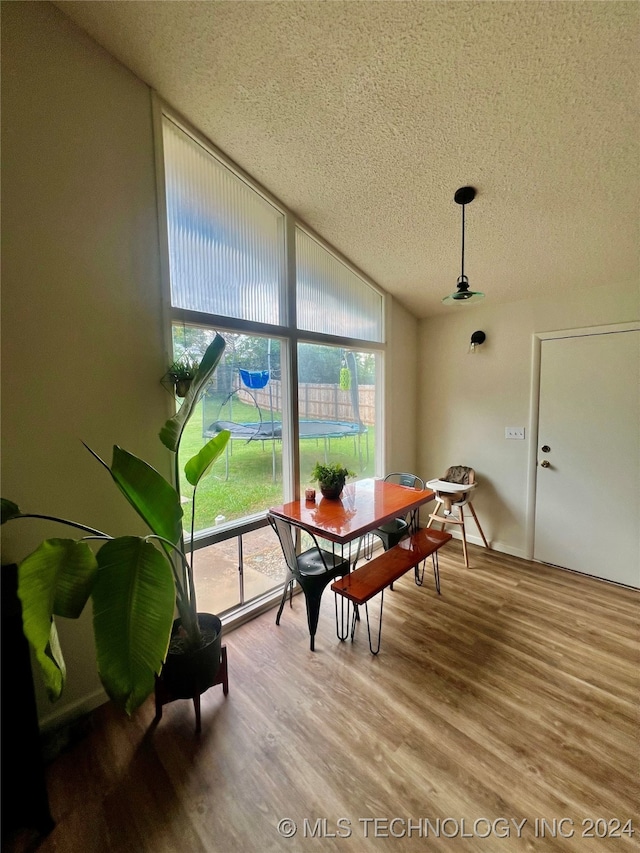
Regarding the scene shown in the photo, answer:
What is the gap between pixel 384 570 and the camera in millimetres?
2055

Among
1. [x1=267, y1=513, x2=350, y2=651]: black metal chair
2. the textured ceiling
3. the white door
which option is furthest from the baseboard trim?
the white door

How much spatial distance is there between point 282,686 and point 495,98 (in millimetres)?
3049

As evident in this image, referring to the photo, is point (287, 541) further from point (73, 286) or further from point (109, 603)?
point (73, 286)

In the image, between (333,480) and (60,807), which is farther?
(333,480)

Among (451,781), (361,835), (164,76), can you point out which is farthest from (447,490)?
(164,76)

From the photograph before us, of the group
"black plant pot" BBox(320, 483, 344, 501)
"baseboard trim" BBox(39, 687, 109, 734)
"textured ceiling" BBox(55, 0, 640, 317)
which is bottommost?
"baseboard trim" BBox(39, 687, 109, 734)

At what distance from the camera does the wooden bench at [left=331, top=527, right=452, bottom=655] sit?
5.99ft

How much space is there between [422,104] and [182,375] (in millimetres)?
1750

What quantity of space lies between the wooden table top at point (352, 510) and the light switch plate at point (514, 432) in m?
1.24

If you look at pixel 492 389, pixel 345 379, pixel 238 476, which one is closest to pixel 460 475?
pixel 492 389

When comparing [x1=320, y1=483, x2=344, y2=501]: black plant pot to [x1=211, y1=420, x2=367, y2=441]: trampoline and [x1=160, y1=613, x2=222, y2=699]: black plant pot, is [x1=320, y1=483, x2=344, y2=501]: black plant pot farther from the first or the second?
[x1=160, y1=613, x2=222, y2=699]: black plant pot

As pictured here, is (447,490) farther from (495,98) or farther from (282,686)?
(495,98)

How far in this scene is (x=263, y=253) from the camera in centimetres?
231

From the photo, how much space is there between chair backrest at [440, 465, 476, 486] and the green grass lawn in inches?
60.6
